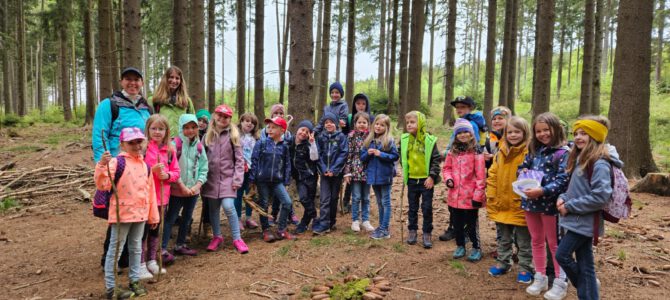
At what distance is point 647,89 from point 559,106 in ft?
65.7

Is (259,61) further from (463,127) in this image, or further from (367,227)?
(463,127)

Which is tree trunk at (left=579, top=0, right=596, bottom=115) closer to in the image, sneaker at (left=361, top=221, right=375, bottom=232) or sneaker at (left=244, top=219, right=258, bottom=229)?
sneaker at (left=361, top=221, right=375, bottom=232)

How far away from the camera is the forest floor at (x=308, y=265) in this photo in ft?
13.3

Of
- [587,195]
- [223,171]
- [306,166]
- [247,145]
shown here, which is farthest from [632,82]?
[223,171]

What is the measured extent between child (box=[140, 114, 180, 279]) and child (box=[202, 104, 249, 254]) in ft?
1.98

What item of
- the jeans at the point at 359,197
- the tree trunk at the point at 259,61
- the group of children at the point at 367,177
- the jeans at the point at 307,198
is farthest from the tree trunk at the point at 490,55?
the jeans at the point at 307,198

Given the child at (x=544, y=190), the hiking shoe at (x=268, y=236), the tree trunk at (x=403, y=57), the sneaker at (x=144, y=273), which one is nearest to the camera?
the child at (x=544, y=190)

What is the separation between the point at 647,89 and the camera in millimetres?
7602

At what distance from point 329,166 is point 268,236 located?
1339 millimetres

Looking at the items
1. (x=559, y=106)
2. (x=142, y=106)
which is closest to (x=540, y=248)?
(x=142, y=106)

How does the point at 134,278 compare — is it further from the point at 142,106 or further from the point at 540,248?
the point at 540,248

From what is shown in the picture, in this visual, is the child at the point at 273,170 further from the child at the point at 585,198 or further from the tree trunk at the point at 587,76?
the tree trunk at the point at 587,76

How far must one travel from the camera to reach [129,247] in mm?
4168

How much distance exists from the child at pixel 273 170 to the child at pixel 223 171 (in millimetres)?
323
